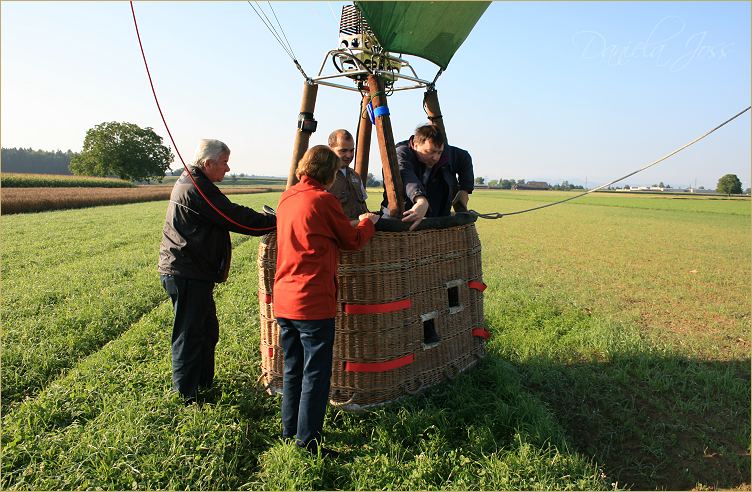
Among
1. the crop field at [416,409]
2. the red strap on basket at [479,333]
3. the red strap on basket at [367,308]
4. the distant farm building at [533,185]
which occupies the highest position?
the distant farm building at [533,185]

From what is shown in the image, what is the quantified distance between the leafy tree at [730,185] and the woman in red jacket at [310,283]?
12124 centimetres

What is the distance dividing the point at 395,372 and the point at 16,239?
1339 cm

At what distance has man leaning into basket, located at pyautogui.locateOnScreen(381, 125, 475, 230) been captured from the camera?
353cm

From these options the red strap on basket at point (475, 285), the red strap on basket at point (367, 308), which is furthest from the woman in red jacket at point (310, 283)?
the red strap on basket at point (475, 285)

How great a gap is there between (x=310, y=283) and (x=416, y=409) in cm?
148

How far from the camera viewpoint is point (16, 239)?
1164cm

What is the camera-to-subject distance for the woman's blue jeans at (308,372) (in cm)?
268

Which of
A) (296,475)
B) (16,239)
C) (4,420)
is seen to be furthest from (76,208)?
(296,475)

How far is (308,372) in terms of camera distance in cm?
271

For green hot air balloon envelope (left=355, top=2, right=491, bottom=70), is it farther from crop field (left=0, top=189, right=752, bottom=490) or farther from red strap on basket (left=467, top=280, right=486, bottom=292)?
crop field (left=0, top=189, right=752, bottom=490)

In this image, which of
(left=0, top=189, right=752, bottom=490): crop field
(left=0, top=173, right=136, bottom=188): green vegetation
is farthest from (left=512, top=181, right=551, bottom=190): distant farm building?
(left=0, top=189, right=752, bottom=490): crop field

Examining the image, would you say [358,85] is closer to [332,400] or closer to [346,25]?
[346,25]

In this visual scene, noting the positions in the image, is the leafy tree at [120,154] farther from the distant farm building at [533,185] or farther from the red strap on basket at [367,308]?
the distant farm building at [533,185]

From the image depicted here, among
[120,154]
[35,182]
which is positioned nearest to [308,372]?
[35,182]
